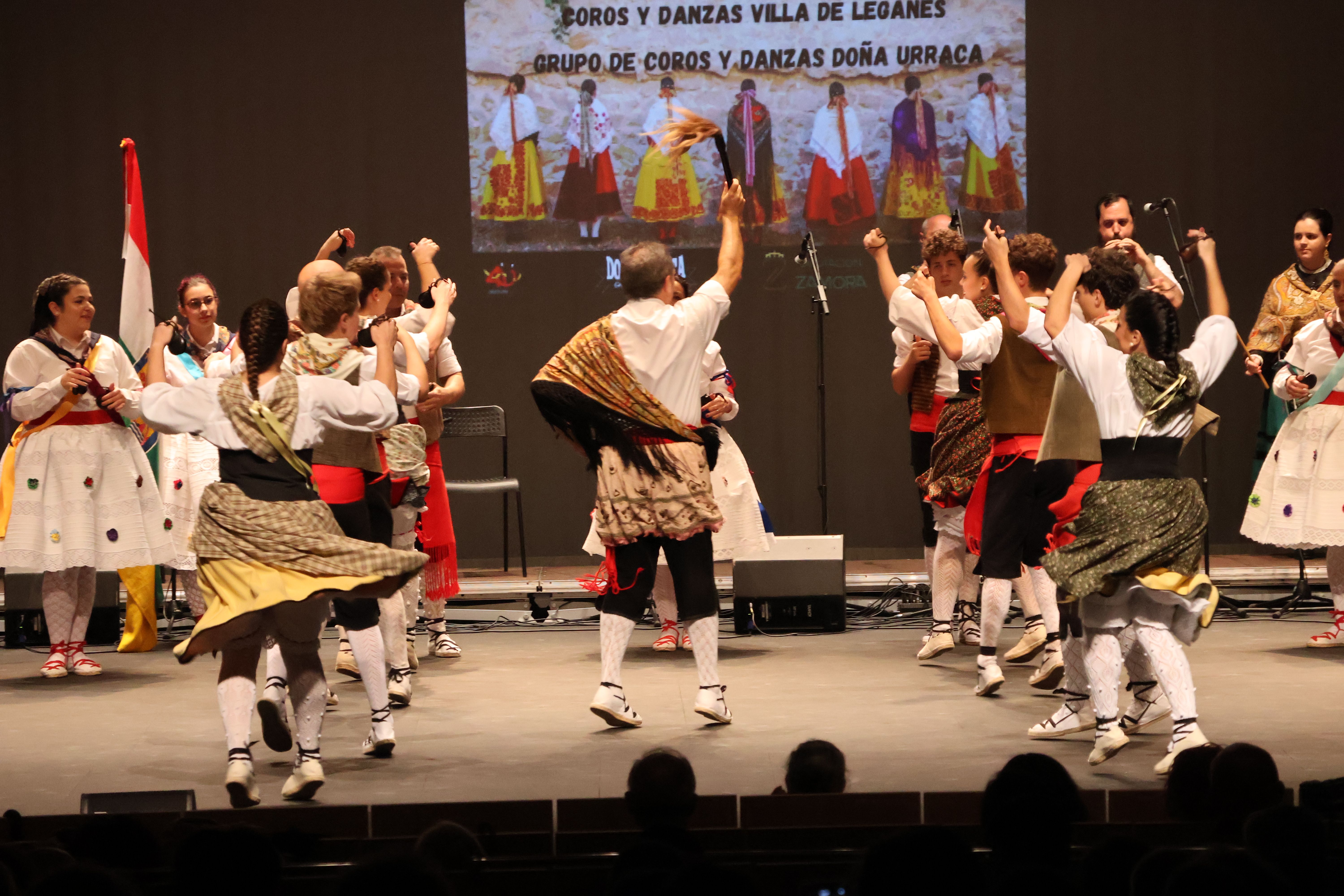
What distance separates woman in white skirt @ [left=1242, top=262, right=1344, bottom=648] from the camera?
6094 mm

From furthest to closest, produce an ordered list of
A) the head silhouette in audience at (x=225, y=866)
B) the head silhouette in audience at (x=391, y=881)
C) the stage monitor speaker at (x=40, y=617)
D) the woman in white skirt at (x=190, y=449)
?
the stage monitor speaker at (x=40, y=617)
the woman in white skirt at (x=190, y=449)
the head silhouette in audience at (x=225, y=866)
the head silhouette in audience at (x=391, y=881)

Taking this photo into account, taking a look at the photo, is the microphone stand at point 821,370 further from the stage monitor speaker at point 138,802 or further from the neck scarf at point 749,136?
the stage monitor speaker at point 138,802

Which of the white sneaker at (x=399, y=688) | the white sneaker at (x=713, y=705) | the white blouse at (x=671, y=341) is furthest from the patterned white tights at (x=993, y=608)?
the white sneaker at (x=399, y=688)

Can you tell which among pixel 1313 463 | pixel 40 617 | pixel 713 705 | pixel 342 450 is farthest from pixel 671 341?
pixel 40 617

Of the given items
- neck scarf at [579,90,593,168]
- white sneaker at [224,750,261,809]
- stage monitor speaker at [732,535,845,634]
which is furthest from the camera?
neck scarf at [579,90,593,168]

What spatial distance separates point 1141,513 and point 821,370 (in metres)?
3.81

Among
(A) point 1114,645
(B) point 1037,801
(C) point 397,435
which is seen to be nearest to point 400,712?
(C) point 397,435

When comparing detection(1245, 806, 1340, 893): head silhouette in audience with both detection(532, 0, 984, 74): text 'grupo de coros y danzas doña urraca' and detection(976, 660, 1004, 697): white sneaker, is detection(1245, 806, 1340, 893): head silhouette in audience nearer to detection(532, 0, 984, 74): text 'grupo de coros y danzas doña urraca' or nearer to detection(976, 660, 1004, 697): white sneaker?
detection(976, 660, 1004, 697): white sneaker

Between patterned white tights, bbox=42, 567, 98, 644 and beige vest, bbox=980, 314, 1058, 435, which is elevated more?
beige vest, bbox=980, 314, 1058, 435

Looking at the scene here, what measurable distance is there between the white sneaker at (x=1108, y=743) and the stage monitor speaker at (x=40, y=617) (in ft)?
15.2

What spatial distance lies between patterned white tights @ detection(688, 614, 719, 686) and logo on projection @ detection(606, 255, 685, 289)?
4.43 m

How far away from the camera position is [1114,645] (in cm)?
424

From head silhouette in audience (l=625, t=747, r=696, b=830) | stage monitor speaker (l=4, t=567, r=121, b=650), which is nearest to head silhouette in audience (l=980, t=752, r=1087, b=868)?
head silhouette in audience (l=625, t=747, r=696, b=830)

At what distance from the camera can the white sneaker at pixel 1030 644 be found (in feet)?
19.5
